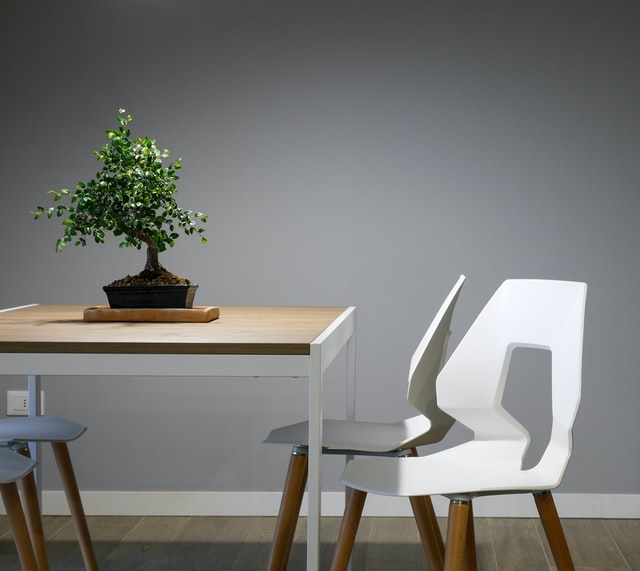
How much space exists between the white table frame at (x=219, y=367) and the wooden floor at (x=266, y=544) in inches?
49.7

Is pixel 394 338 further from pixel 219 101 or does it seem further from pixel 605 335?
pixel 219 101

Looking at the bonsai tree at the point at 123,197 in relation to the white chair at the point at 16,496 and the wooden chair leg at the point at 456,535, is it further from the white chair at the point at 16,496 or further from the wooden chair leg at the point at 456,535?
the wooden chair leg at the point at 456,535

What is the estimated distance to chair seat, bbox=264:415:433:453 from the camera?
2.14 metres

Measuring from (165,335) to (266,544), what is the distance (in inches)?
57.1

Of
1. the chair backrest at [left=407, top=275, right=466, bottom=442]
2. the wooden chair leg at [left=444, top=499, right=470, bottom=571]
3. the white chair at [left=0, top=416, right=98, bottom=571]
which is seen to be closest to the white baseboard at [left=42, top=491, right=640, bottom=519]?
the white chair at [left=0, top=416, right=98, bottom=571]

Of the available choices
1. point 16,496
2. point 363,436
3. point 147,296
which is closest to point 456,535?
point 363,436

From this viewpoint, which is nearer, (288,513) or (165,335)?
(165,335)

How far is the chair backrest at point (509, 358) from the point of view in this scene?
176cm

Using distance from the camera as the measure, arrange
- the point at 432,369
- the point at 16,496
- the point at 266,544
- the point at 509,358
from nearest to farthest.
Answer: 1. the point at 16,496
2. the point at 509,358
3. the point at 432,369
4. the point at 266,544

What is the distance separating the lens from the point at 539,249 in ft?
10.7

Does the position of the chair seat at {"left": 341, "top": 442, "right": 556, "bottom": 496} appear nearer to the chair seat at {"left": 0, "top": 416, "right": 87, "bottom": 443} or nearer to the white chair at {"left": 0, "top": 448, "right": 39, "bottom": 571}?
the white chair at {"left": 0, "top": 448, "right": 39, "bottom": 571}

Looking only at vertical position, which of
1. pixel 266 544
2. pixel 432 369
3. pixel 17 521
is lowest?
pixel 266 544

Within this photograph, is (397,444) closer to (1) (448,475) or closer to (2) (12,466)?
(1) (448,475)

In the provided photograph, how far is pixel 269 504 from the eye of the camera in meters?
3.33
